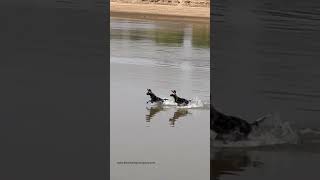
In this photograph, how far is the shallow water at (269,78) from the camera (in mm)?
4547

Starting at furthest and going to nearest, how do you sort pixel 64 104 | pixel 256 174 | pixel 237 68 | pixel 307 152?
pixel 237 68, pixel 64 104, pixel 307 152, pixel 256 174

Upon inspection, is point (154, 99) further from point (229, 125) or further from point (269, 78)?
point (269, 78)

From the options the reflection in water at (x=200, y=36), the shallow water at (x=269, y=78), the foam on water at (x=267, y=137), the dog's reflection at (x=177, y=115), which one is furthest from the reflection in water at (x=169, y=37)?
the foam on water at (x=267, y=137)

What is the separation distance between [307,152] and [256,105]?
71cm

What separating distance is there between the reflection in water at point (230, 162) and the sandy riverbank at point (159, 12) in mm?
3781

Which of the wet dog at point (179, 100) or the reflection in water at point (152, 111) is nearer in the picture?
the reflection in water at point (152, 111)

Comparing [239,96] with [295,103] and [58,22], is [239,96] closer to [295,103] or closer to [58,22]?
[295,103]

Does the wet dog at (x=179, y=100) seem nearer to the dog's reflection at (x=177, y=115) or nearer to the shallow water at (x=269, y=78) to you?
the dog's reflection at (x=177, y=115)

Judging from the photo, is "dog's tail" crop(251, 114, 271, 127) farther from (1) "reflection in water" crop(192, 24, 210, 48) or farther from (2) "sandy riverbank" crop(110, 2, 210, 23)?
(2) "sandy riverbank" crop(110, 2, 210, 23)

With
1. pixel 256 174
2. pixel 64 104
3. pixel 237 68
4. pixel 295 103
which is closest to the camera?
pixel 256 174

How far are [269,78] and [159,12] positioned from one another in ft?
12.7

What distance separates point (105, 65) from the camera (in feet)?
18.5

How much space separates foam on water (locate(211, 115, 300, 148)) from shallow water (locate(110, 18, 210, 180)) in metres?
0.16

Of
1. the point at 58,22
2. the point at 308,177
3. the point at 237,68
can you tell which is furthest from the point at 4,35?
the point at 308,177
